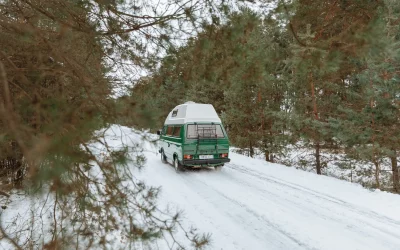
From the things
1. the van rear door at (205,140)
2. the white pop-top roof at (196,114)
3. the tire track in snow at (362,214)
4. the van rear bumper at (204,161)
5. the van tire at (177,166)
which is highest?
the white pop-top roof at (196,114)

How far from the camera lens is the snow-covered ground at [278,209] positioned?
5.05 meters

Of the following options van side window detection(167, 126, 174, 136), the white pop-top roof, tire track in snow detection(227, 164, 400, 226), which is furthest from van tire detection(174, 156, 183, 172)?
tire track in snow detection(227, 164, 400, 226)

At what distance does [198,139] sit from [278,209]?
16.2ft

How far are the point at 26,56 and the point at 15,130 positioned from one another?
2125 mm

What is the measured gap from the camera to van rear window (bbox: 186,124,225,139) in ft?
36.7

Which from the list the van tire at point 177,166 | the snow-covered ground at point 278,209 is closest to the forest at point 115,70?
the snow-covered ground at point 278,209

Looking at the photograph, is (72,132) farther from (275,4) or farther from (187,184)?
Answer: (187,184)

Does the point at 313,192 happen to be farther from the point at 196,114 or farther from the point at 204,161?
the point at 196,114

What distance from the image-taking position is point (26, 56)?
10.1 feet

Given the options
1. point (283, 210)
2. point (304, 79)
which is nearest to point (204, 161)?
point (283, 210)

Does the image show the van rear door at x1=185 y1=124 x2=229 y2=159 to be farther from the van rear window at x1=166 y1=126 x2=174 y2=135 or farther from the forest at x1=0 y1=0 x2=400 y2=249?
the forest at x1=0 y1=0 x2=400 y2=249

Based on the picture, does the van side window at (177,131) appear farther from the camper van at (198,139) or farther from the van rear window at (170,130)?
the van rear window at (170,130)

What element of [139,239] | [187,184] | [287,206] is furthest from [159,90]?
[187,184]

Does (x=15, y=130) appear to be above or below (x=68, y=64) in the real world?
below
